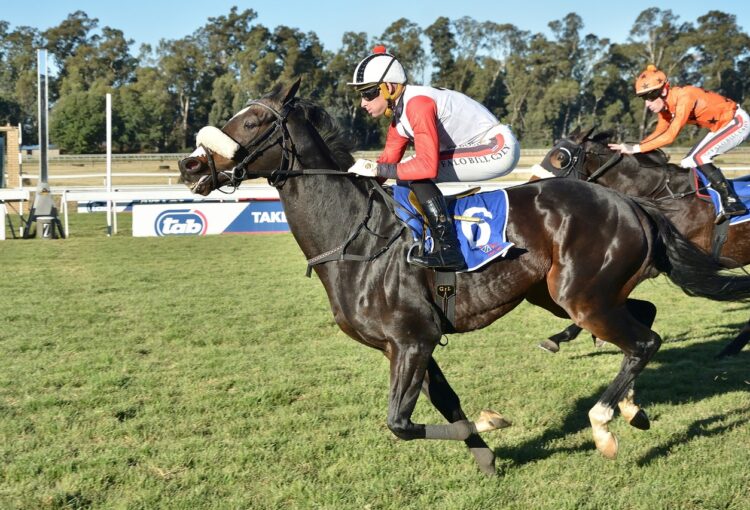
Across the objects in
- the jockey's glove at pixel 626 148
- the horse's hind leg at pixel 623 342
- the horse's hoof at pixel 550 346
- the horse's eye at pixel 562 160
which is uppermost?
the jockey's glove at pixel 626 148

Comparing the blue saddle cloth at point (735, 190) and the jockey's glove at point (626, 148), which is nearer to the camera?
the blue saddle cloth at point (735, 190)

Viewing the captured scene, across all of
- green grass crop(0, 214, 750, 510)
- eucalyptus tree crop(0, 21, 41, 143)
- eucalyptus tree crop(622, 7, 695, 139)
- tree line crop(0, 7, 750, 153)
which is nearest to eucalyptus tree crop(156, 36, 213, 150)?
tree line crop(0, 7, 750, 153)

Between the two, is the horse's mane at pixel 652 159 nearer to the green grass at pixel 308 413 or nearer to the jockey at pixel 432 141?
the green grass at pixel 308 413

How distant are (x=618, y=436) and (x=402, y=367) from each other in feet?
5.75

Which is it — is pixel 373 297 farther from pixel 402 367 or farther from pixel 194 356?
pixel 194 356

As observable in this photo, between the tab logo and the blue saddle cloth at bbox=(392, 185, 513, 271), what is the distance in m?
12.7

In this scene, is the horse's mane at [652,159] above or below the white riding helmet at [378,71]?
below

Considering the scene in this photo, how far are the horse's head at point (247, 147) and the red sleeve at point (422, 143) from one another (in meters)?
0.65

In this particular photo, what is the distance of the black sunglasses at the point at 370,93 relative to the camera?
4.30m

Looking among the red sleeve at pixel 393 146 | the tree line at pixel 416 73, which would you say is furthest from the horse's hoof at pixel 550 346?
the tree line at pixel 416 73

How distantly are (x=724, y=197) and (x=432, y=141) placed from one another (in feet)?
12.3

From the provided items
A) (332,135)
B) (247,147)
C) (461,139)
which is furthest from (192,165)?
(461,139)

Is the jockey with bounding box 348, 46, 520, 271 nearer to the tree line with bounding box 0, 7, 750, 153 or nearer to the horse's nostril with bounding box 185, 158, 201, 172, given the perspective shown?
the horse's nostril with bounding box 185, 158, 201, 172

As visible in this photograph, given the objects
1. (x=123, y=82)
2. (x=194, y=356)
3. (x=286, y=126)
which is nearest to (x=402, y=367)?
(x=286, y=126)
